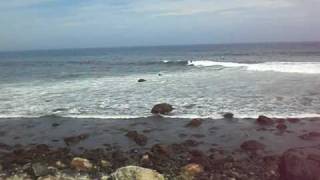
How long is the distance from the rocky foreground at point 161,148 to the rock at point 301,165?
18 millimetres

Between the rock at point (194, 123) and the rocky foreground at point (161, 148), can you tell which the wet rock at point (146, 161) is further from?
the rock at point (194, 123)

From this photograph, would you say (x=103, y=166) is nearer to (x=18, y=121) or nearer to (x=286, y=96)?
(x=18, y=121)

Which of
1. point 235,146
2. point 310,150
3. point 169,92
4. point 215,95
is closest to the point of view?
point 310,150

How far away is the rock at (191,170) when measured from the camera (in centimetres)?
1033

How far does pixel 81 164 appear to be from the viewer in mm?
11117

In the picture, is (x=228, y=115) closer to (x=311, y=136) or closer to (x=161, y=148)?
(x=311, y=136)

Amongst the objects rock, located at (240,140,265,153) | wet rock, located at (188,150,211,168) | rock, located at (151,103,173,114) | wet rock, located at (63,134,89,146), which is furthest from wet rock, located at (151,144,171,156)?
rock, located at (151,103,173,114)

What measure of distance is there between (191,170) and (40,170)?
3709 mm

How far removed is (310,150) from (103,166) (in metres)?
5.08

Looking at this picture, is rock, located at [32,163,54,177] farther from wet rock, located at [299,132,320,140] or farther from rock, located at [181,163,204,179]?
wet rock, located at [299,132,320,140]

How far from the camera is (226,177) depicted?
10.2 m

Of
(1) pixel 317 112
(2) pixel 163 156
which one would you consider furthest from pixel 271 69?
(2) pixel 163 156

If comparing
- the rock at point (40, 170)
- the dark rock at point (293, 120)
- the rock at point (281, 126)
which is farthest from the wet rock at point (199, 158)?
the dark rock at point (293, 120)

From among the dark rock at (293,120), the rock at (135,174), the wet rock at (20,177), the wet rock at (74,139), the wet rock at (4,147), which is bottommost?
the wet rock at (4,147)
